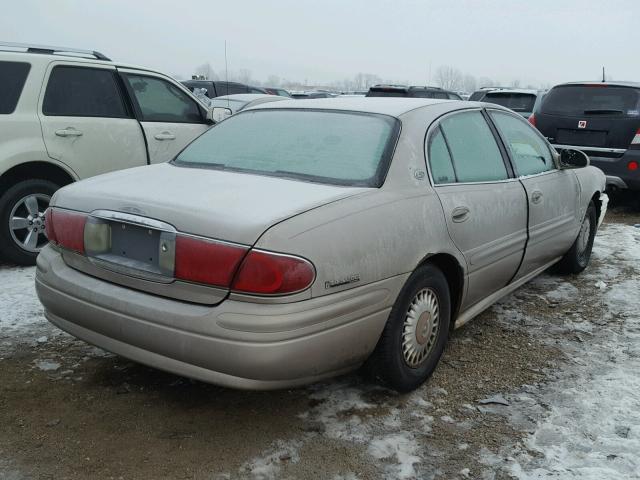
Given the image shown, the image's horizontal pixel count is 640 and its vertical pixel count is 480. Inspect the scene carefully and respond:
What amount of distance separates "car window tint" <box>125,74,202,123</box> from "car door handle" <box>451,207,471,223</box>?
12.0 ft

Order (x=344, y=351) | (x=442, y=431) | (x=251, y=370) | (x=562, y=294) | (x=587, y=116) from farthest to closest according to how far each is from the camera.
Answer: (x=587, y=116) < (x=562, y=294) < (x=442, y=431) < (x=344, y=351) < (x=251, y=370)

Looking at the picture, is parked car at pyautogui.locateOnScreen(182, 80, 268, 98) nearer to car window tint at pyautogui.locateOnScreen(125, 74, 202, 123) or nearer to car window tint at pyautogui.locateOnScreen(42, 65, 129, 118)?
car window tint at pyautogui.locateOnScreen(125, 74, 202, 123)

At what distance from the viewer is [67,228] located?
2957mm

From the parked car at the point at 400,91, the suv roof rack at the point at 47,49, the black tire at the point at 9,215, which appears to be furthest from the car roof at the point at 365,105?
the parked car at the point at 400,91

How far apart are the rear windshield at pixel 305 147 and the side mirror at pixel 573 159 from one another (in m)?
2.12

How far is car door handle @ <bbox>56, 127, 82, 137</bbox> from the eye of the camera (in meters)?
5.29

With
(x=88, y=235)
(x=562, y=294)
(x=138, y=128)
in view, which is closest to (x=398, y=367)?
(x=88, y=235)

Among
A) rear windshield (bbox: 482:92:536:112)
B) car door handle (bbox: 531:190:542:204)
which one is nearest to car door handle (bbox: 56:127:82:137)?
car door handle (bbox: 531:190:542:204)

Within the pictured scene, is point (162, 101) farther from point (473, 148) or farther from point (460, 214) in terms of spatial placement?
point (460, 214)

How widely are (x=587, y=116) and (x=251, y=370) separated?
6.94 meters

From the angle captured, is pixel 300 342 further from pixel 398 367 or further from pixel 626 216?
pixel 626 216

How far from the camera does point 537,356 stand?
3803mm

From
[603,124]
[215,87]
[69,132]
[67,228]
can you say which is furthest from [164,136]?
[215,87]

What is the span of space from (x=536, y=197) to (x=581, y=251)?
4.95ft
